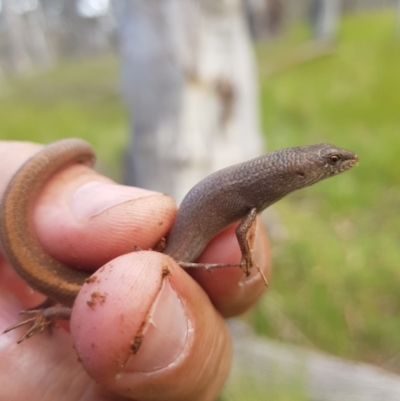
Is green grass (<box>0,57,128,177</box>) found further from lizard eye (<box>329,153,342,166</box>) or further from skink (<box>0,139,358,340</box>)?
lizard eye (<box>329,153,342,166</box>)

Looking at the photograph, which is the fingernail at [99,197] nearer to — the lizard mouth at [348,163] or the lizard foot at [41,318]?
the lizard foot at [41,318]

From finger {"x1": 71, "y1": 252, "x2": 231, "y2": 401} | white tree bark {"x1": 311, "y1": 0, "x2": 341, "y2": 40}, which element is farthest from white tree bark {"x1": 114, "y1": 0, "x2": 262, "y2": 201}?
white tree bark {"x1": 311, "y1": 0, "x2": 341, "y2": 40}

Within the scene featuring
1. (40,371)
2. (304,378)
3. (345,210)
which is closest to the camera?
(40,371)

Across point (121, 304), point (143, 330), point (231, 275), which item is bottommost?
point (231, 275)

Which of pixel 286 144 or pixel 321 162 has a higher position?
pixel 321 162

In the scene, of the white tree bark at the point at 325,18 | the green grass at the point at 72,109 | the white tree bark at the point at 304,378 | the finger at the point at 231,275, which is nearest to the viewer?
the finger at the point at 231,275

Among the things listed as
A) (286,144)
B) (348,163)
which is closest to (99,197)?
(348,163)

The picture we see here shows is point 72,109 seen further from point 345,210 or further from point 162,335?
point 162,335

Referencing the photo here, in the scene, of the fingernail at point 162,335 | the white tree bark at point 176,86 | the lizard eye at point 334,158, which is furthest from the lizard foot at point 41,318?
the white tree bark at point 176,86
